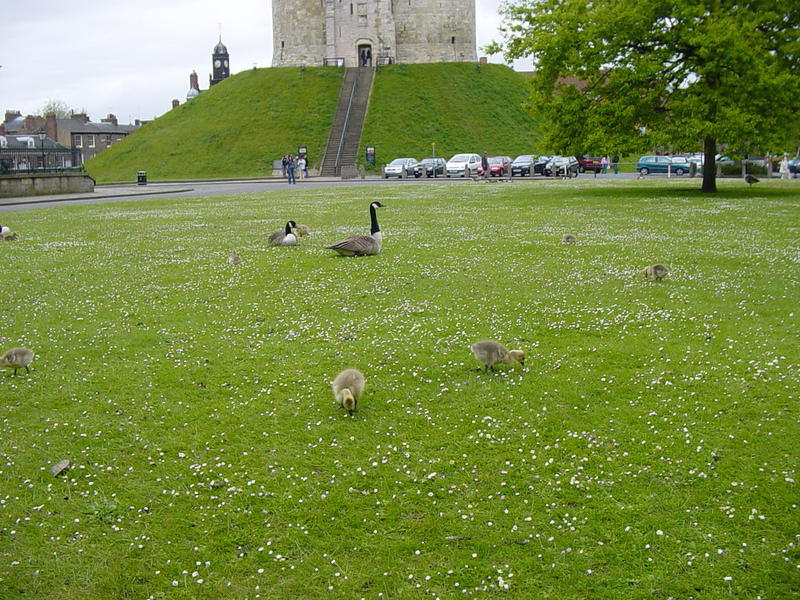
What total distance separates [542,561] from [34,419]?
195 inches

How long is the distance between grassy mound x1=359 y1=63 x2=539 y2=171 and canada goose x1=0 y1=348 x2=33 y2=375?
2475 inches

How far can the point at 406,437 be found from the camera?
611cm

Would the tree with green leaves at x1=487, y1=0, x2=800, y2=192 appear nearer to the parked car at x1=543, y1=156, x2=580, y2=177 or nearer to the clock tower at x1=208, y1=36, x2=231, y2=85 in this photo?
the parked car at x1=543, y1=156, x2=580, y2=177

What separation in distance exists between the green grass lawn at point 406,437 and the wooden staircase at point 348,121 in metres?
56.6

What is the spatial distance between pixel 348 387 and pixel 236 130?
72730mm

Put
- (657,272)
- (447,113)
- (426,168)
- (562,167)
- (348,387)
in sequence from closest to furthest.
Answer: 1. (348,387)
2. (657,272)
3. (562,167)
4. (426,168)
5. (447,113)

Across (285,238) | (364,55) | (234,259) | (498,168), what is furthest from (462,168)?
(234,259)

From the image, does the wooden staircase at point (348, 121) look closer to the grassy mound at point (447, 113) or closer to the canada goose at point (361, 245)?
the grassy mound at point (447, 113)

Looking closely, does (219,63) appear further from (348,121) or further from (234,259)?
(234,259)

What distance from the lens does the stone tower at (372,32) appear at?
85.9 metres

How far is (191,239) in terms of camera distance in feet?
61.8

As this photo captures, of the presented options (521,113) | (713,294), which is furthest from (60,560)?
(521,113)

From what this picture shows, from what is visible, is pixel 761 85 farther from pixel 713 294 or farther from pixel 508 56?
pixel 713 294

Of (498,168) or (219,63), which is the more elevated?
(219,63)
